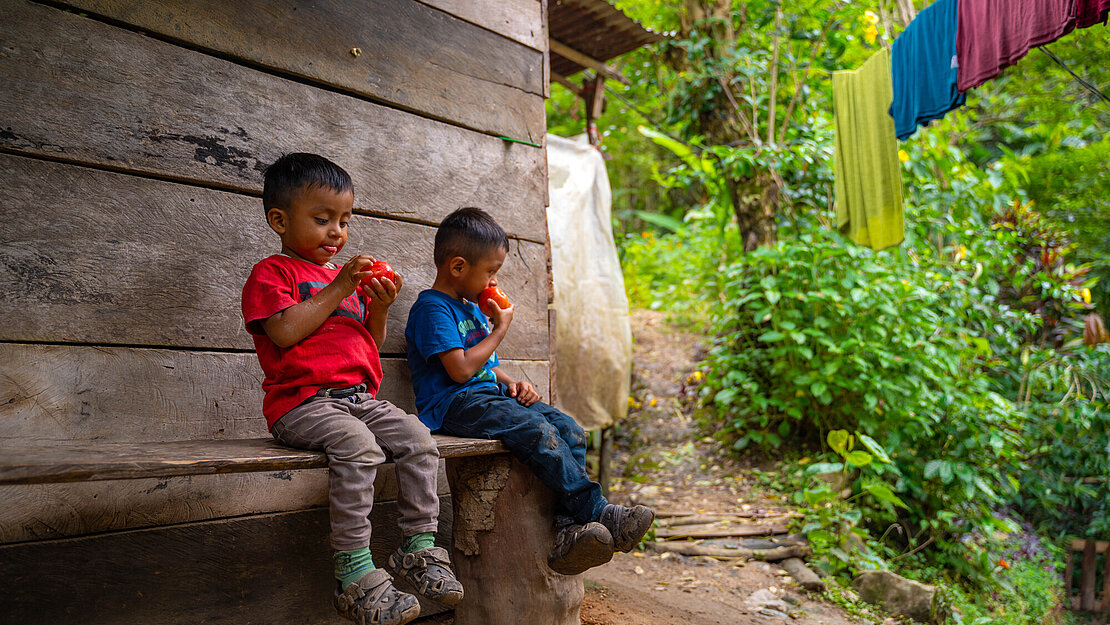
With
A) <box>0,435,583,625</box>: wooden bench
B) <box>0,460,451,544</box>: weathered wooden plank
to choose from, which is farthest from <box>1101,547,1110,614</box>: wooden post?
<box>0,460,451,544</box>: weathered wooden plank

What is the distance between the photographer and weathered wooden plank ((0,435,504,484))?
1177 mm

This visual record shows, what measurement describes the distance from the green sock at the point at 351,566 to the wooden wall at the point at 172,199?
0.46 meters

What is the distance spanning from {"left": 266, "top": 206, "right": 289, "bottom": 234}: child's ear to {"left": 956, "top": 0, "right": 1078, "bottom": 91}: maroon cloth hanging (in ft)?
11.4

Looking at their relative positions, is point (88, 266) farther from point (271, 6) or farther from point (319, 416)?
point (271, 6)

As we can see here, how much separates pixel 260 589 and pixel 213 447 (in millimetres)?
598

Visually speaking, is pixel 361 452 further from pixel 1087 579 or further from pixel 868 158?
pixel 1087 579

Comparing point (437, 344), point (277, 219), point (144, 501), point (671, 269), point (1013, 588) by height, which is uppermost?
point (671, 269)

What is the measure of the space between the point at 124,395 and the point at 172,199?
20.9 inches

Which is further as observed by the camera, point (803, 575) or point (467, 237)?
point (803, 575)

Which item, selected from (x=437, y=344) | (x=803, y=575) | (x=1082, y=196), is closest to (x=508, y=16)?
(x=437, y=344)

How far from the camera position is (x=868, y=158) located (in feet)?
16.3

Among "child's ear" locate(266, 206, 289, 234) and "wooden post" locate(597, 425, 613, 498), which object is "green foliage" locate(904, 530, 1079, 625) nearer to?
"wooden post" locate(597, 425, 613, 498)

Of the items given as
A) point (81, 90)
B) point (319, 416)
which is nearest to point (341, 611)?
point (319, 416)

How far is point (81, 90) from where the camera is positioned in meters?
1.71
